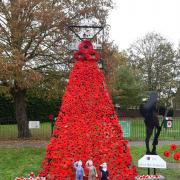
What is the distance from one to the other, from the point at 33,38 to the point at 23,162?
265 inches

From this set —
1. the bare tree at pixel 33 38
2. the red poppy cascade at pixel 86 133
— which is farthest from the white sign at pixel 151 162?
the bare tree at pixel 33 38

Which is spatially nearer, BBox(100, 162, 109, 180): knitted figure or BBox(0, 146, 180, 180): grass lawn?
BBox(100, 162, 109, 180): knitted figure

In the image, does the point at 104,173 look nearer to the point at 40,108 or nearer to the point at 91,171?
the point at 91,171

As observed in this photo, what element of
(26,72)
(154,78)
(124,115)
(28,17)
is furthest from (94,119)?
(154,78)

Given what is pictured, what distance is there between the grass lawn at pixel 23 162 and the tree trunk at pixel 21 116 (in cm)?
440

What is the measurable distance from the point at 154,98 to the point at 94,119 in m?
2.09

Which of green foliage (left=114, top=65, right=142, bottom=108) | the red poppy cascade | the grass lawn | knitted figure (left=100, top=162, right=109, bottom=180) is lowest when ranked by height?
the grass lawn

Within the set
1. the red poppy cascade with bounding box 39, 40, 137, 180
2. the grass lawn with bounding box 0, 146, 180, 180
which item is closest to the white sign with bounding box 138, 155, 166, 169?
the red poppy cascade with bounding box 39, 40, 137, 180

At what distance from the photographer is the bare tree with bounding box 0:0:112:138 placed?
17250 millimetres

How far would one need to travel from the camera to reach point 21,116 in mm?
20016

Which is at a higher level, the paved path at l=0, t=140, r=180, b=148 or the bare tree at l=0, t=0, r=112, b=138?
the bare tree at l=0, t=0, r=112, b=138

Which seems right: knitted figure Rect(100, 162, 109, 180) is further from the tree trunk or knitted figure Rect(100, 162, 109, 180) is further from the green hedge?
the green hedge

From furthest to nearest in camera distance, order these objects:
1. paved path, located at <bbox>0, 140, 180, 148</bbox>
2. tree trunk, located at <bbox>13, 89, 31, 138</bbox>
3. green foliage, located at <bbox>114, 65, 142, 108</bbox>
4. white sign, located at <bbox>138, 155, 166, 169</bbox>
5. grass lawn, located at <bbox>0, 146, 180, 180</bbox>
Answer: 1. green foliage, located at <bbox>114, 65, 142, 108</bbox>
2. tree trunk, located at <bbox>13, 89, 31, 138</bbox>
3. paved path, located at <bbox>0, 140, 180, 148</bbox>
4. grass lawn, located at <bbox>0, 146, 180, 180</bbox>
5. white sign, located at <bbox>138, 155, 166, 169</bbox>

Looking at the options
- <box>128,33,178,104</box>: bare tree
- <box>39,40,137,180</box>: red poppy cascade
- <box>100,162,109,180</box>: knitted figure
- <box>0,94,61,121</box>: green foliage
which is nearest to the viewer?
<box>100,162,109,180</box>: knitted figure
